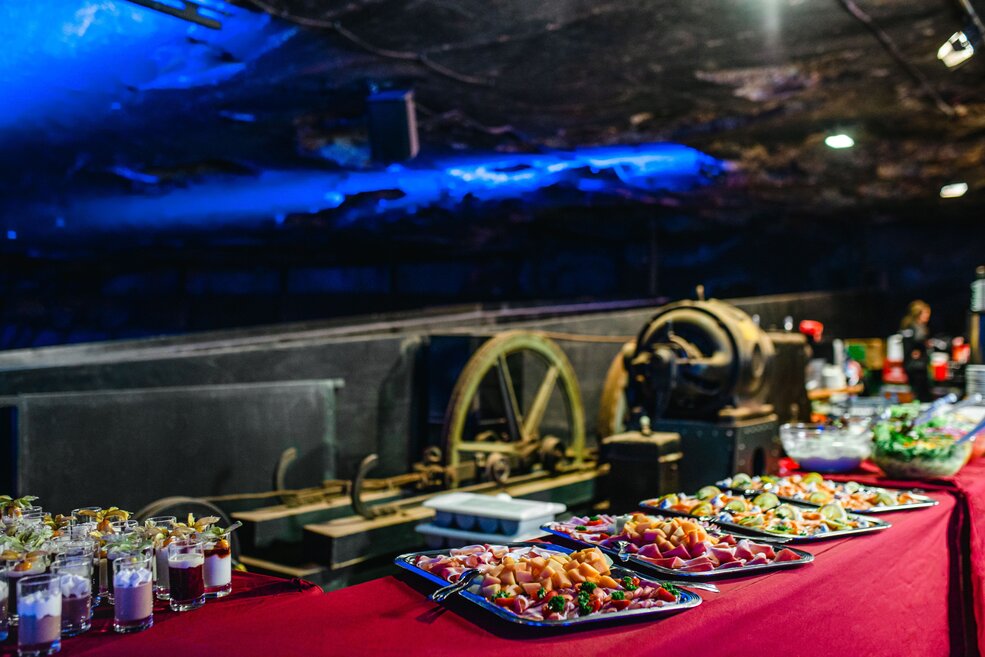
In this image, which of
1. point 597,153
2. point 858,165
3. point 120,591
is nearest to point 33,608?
point 120,591

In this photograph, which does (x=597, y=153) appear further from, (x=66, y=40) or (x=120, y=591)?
(x=120, y=591)

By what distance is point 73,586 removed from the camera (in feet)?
5.13

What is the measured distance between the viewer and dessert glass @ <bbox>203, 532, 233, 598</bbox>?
1800 mm

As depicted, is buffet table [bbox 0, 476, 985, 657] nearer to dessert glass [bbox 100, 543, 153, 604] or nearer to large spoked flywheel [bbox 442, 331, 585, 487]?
dessert glass [bbox 100, 543, 153, 604]

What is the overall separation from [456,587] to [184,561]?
1.83 feet

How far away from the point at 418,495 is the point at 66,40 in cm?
391

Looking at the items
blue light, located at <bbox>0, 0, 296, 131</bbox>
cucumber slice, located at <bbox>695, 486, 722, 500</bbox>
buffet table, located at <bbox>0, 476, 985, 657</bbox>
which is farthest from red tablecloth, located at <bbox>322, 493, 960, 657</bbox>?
blue light, located at <bbox>0, 0, 296, 131</bbox>

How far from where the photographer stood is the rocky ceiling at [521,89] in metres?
5.23

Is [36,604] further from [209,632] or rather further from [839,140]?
[839,140]

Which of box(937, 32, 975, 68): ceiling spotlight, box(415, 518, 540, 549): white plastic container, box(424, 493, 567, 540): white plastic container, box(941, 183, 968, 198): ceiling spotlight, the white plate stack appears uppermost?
box(941, 183, 968, 198): ceiling spotlight

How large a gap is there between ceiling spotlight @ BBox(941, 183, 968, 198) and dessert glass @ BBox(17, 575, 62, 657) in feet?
36.6

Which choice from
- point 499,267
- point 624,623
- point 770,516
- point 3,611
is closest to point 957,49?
point 770,516

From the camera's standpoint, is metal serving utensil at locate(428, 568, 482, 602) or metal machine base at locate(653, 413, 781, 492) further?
metal machine base at locate(653, 413, 781, 492)

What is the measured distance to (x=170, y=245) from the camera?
34.4 ft
